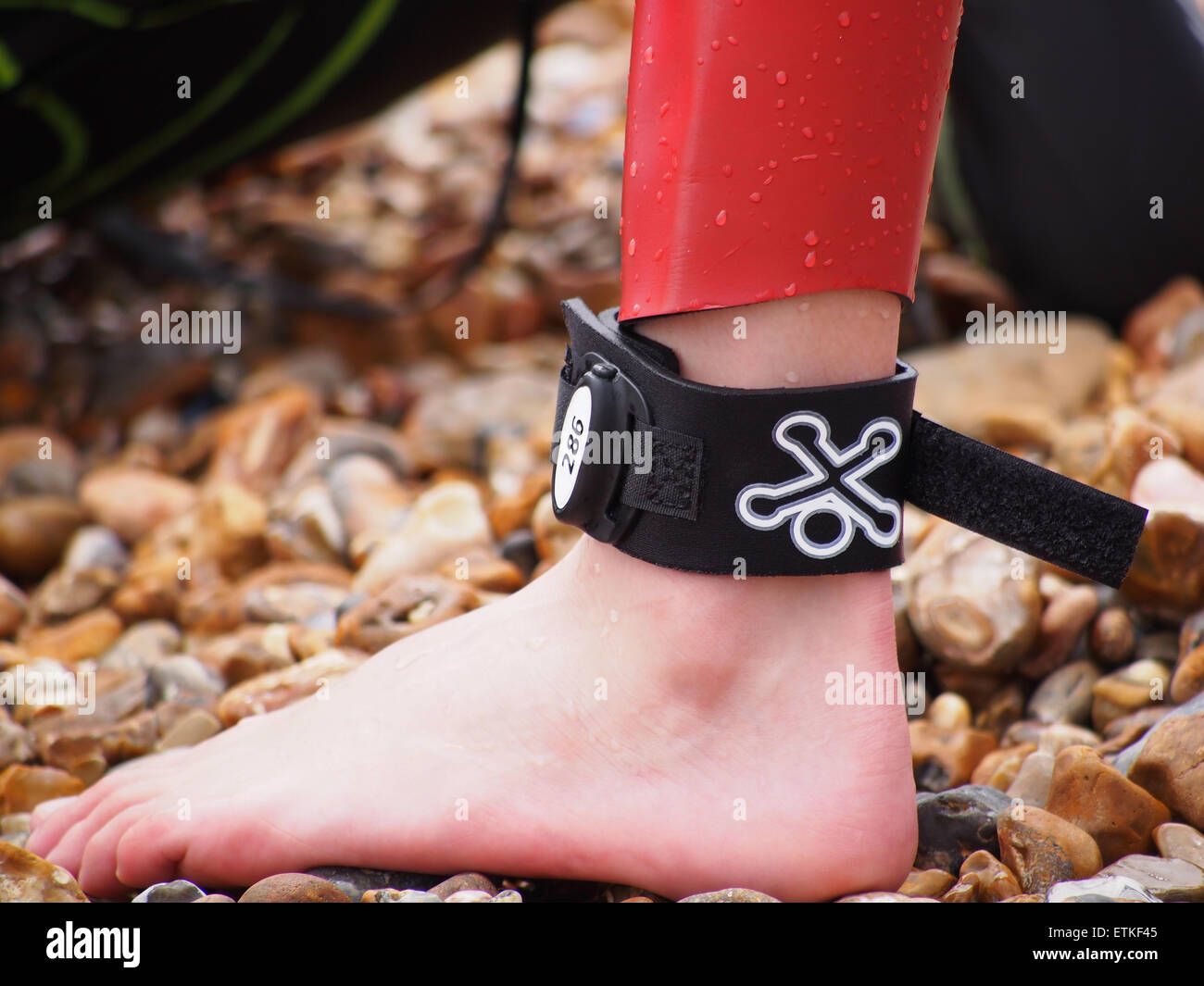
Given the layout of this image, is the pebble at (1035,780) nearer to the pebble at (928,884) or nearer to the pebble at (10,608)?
the pebble at (928,884)

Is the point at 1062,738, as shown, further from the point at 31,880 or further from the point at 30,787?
the point at 30,787

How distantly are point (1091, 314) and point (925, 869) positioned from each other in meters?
1.96

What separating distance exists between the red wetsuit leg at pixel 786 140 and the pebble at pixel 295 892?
23.1 inches

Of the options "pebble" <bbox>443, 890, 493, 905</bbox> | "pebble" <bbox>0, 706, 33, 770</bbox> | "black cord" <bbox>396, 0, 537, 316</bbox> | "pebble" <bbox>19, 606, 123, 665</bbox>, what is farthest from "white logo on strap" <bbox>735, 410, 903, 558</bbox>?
"black cord" <bbox>396, 0, 537, 316</bbox>

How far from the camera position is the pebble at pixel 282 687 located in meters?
1.42

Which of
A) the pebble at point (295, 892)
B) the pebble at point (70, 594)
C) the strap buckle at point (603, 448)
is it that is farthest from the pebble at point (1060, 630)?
the pebble at point (70, 594)

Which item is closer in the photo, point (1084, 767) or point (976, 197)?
point (1084, 767)

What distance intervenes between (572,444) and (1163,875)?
65 centimetres

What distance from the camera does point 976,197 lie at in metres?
2.79

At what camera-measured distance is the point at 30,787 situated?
1.38 meters

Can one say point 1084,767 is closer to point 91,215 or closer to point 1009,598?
point 1009,598

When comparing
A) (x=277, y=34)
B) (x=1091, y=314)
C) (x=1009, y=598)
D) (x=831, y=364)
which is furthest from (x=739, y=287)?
(x=1091, y=314)

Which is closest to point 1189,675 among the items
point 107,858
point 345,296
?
point 107,858

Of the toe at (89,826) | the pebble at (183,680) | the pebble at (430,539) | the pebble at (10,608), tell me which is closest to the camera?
the toe at (89,826)
